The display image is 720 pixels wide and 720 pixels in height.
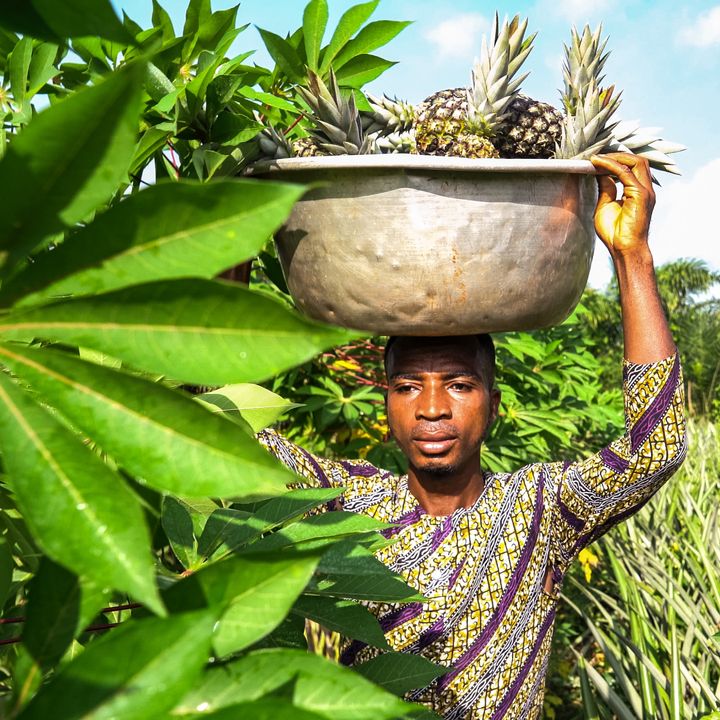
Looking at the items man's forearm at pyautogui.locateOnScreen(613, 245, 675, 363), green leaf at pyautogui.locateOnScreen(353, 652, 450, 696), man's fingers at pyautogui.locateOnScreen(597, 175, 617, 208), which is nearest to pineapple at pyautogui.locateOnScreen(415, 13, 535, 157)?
man's fingers at pyautogui.locateOnScreen(597, 175, 617, 208)

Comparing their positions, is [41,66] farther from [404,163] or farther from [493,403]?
[493,403]

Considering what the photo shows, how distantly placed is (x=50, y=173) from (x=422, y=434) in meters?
1.37

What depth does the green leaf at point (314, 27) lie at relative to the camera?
1.15 m

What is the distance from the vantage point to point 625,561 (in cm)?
311

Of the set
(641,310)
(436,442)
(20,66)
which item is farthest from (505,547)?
(20,66)

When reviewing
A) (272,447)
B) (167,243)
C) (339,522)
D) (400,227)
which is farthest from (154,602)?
(272,447)

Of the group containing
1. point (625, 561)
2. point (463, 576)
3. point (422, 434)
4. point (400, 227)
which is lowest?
point (625, 561)

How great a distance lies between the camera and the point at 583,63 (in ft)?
3.99

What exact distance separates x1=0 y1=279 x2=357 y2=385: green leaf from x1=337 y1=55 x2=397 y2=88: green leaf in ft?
3.10

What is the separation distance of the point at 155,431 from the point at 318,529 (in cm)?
27

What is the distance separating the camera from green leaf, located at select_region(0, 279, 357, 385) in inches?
14.5

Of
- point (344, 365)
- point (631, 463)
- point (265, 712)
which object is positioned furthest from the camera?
point (344, 365)

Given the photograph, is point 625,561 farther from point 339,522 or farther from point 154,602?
point 154,602

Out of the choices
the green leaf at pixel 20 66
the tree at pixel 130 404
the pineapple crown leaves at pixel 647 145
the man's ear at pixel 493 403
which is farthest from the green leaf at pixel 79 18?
the man's ear at pixel 493 403
